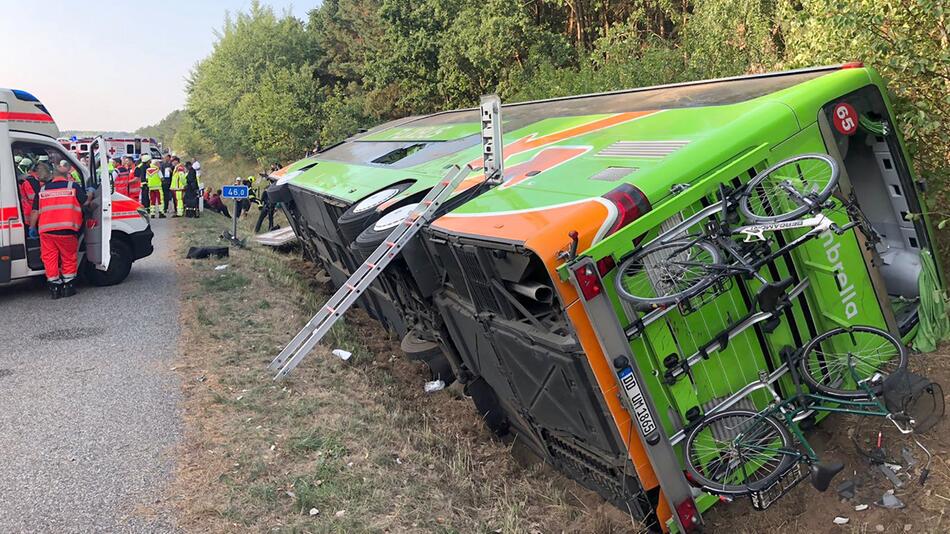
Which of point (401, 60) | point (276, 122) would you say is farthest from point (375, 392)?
point (276, 122)

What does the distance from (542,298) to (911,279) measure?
2.84 meters

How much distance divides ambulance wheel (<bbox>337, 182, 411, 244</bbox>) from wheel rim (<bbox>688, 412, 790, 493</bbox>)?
120 inches

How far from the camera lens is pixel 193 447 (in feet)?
15.3

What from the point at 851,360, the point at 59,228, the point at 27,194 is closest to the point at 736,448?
the point at 851,360

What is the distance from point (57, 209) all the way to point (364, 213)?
5.09 m

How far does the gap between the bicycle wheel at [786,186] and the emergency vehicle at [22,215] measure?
25.5 ft

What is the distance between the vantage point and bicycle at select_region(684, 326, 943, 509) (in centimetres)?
329

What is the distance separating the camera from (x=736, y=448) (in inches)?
134

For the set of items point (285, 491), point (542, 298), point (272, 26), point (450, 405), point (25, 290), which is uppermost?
point (272, 26)

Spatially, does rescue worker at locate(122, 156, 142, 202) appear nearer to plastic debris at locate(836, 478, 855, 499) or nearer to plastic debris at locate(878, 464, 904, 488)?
plastic debris at locate(836, 478, 855, 499)

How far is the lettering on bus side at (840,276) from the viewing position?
12.2 feet

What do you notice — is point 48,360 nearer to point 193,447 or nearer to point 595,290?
point 193,447

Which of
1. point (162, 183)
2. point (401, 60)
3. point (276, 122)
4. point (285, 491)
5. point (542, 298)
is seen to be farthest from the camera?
point (276, 122)

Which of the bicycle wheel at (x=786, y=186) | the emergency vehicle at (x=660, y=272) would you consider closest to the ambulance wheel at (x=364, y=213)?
the emergency vehicle at (x=660, y=272)
